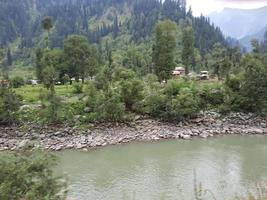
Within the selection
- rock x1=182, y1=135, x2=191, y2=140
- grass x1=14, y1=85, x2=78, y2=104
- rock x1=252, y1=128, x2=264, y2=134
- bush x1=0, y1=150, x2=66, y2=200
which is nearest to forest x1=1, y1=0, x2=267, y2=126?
grass x1=14, y1=85, x2=78, y2=104

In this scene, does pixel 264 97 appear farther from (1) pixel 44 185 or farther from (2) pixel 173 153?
(1) pixel 44 185

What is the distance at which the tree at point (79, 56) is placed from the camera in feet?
205

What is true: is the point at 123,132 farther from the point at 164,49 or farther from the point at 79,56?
the point at 79,56

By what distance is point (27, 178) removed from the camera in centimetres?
1232

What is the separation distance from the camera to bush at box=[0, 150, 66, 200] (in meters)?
11.3

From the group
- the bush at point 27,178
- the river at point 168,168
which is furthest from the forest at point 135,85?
the bush at point 27,178

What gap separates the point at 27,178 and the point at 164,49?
154 feet

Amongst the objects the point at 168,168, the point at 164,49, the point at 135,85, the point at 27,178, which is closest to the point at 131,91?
the point at 135,85

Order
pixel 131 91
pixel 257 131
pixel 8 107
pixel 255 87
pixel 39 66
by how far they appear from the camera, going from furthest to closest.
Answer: pixel 39 66, pixel 255 87, pixel 131 91, pixel 8 107, pixel 257 131

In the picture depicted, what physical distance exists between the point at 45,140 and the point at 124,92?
11.7 m

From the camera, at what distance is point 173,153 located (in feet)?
111

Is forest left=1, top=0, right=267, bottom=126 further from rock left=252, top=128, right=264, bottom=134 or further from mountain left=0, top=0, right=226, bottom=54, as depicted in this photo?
mountain left=0, top=0, right=226, bottom=54

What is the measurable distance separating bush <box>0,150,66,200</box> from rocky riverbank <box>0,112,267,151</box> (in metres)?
22.7

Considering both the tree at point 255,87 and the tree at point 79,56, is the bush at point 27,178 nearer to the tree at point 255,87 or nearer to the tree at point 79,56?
the tree at point 255,87
